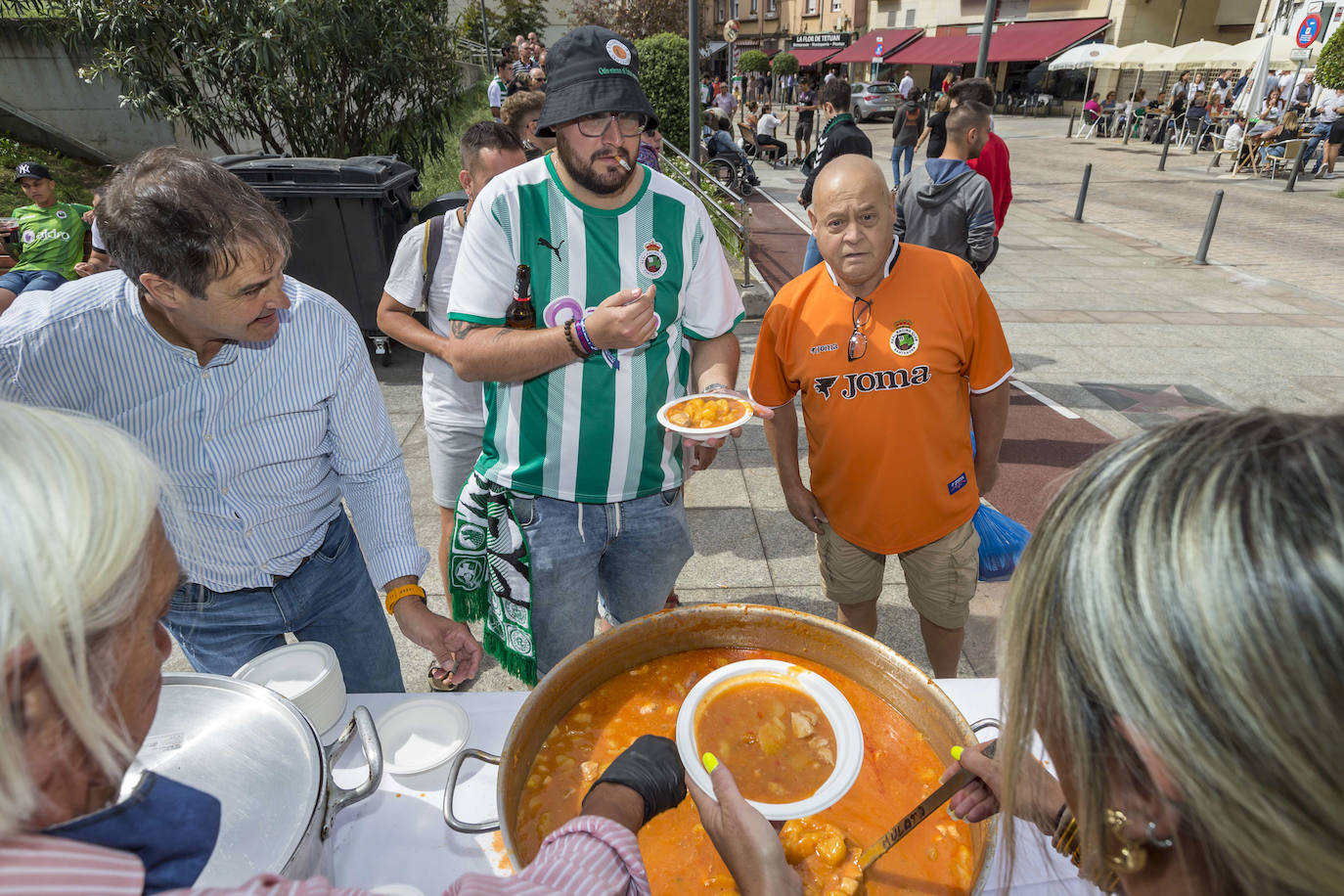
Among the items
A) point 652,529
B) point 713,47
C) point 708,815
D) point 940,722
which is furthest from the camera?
point 713,47

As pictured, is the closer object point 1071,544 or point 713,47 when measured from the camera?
point 1071,544

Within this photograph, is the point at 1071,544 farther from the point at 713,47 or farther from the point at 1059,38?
the point at 713,47

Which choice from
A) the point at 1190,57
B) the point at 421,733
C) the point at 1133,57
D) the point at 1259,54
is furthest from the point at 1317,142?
the point at 421,733

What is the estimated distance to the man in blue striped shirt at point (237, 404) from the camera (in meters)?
1.66

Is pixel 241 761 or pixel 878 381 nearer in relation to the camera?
pixel 241 761

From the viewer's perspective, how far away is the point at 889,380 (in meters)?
2.42

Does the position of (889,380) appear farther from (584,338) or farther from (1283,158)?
(1283,158)

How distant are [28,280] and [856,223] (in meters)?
6.93

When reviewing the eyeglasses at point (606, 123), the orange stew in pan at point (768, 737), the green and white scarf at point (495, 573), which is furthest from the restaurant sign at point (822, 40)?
the orange stew in pan at point (768, 737)

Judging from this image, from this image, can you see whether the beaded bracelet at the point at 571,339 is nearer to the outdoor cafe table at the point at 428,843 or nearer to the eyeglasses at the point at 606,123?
the eyeglasses at the point at 606,123

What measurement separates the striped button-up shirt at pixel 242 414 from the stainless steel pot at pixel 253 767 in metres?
0.39

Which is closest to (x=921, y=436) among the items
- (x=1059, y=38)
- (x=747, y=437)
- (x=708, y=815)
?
(x=708, y=815)

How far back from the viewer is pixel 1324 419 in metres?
0.76

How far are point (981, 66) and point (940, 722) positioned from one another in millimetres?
10799
